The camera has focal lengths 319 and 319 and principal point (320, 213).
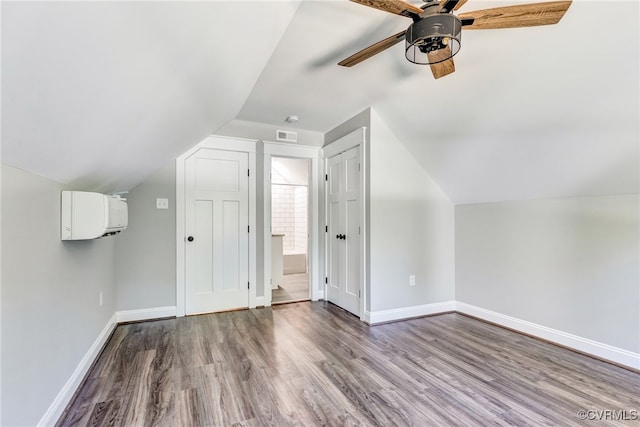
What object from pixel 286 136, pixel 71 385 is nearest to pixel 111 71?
pixel 71 385

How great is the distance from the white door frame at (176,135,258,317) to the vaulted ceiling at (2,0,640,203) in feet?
1.39

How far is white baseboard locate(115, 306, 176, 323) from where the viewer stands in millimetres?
3316

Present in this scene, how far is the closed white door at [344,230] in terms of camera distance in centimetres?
353

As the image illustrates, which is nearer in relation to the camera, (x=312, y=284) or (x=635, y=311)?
(x=635, y=311)

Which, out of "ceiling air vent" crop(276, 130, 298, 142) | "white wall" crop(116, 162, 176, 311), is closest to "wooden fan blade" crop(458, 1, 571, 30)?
"ceiling air vent" crop(276, 130, 298, 142)

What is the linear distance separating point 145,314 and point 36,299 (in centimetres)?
211

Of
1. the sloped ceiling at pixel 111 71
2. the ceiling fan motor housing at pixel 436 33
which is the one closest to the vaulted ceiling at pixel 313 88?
the sloped ceiling at pixel 111 71

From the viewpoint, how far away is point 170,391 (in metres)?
2.00

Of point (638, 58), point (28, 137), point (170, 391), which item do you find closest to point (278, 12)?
point (28, 137)

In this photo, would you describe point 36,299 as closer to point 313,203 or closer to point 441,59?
point 441,59

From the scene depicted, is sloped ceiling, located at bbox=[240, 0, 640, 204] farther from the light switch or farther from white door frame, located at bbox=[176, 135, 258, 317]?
the light switch

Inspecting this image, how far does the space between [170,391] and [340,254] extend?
90.5 inches

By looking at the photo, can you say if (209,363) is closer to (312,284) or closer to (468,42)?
(312,284)

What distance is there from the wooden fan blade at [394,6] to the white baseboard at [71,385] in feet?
8.05
